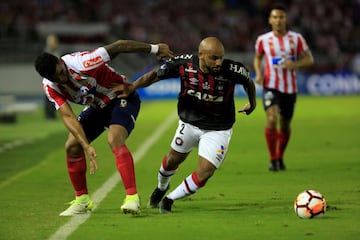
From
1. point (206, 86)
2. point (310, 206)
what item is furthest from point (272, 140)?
point (310, 206)

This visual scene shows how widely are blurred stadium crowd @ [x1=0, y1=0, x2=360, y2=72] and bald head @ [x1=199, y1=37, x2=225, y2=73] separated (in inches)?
1066

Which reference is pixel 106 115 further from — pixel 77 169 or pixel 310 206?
pixel 310 206

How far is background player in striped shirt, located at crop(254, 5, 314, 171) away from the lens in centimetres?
1408

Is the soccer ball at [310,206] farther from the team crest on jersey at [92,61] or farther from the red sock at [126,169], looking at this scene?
the team crest on jersey at [92,61]

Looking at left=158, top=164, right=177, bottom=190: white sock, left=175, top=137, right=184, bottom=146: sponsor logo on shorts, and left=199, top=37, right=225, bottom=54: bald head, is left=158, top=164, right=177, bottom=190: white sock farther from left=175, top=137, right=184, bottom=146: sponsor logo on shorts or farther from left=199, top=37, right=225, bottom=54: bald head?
left=199, top=37, right=225, bottom=54: bald head

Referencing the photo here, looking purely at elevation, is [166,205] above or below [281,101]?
below

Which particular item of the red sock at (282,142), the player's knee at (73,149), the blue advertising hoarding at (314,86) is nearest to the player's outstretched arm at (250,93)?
the player's knee at (73,149)

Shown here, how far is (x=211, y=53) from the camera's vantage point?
9.27m

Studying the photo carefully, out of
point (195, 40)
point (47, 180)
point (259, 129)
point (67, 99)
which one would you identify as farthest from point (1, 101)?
point (67, 99)

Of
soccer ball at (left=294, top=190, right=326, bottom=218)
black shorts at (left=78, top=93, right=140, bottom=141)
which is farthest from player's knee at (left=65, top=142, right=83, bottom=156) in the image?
soccer ball at (left=294, top=190, right=326, bottom=218)

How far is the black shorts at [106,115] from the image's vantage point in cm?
977

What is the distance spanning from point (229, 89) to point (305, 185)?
2.80 metres

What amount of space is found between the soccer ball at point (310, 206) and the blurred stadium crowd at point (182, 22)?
27399 millimetres

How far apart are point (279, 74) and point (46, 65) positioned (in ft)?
19.3
